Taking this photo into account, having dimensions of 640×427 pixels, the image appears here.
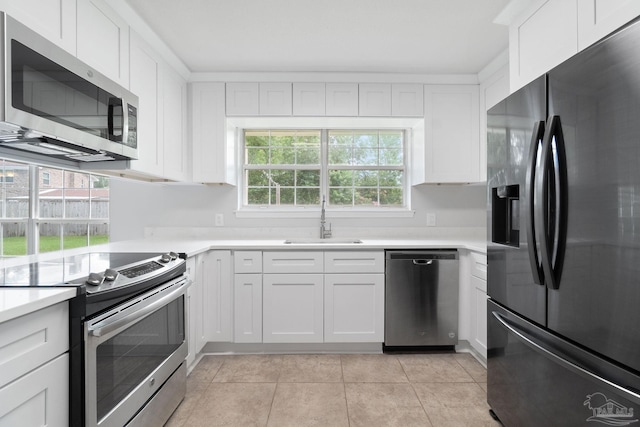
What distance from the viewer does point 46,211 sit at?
165 inches

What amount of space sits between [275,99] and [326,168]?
89 centimetres

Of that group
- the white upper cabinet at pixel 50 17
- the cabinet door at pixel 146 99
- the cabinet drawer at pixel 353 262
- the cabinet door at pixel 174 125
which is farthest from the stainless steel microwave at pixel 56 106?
the cabinet drawer at pixel 353 262

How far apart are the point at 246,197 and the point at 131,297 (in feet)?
6.82

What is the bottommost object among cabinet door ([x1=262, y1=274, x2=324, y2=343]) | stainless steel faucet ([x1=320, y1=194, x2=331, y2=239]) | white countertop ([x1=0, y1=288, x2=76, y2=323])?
cabinet door ([x1=262, y1=274, x2=324, y2=343])

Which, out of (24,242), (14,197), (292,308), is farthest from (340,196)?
(14,197)

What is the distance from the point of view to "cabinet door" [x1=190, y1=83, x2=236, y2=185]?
115 inches

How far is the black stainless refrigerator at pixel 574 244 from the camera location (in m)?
0.97

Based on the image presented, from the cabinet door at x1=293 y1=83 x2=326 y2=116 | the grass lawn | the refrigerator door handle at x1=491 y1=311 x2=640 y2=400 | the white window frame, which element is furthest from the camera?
the grass lawn

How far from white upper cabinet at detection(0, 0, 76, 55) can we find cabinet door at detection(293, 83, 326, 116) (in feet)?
5.42

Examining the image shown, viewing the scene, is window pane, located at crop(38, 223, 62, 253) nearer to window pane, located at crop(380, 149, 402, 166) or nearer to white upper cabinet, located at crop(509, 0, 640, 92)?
window pane, located at crop(380, 149, 402, 166)

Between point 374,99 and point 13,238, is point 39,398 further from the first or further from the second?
point 13,238

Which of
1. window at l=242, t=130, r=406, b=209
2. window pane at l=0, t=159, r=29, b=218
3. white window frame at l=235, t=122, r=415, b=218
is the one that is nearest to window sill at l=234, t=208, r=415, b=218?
white window frame at l=235, t=122, r=415, b=218

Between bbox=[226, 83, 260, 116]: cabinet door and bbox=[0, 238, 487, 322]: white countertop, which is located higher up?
bbox=[226, 83, 260, 116]: cabinet door

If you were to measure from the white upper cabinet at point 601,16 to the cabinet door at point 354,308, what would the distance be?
6.20ft
